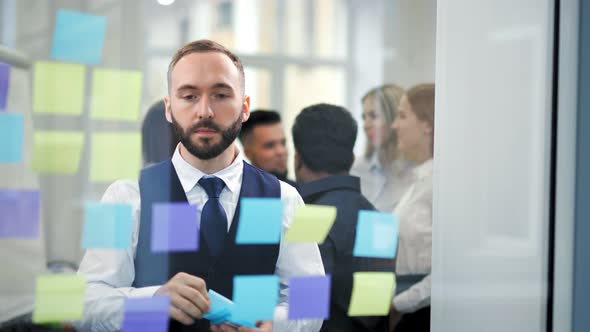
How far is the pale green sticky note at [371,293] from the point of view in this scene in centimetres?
146

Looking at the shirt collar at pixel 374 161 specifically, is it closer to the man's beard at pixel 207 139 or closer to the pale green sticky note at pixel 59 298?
the man's beard at pixel 207 139

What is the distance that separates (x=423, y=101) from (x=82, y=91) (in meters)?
0.77

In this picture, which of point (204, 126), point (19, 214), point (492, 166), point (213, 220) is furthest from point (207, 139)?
point (492, 166)

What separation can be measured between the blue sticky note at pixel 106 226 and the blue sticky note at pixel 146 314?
0.40 feet

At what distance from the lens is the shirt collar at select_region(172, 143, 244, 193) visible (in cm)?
131

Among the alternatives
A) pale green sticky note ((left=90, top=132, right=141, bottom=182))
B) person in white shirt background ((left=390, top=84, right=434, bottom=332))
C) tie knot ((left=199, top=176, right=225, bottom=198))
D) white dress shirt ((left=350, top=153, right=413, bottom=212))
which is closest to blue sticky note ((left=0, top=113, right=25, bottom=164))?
pale green sticky note ((left=90, top=132, right=141, bottom=182))

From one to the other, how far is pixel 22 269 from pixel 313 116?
654 mm

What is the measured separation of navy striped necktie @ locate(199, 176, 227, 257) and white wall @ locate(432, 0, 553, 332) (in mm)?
539

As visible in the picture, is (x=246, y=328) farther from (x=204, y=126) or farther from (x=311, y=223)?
(x=204, y=126)

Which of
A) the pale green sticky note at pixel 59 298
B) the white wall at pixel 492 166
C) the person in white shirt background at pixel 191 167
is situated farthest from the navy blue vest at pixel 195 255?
the white wall at pixel 492 166

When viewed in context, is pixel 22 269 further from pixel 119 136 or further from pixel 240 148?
pixel 240 148

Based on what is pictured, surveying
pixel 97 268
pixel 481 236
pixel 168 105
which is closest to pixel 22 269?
pixel 97 268

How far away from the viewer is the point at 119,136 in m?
1.27

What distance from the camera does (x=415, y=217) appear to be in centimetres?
153
